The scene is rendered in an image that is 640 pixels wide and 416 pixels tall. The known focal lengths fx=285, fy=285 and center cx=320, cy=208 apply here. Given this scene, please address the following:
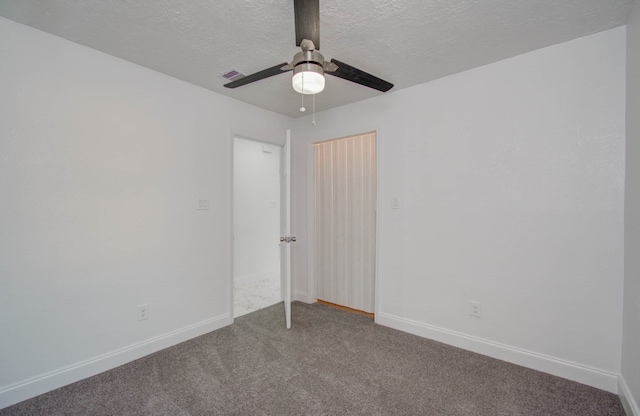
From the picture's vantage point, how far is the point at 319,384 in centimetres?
204

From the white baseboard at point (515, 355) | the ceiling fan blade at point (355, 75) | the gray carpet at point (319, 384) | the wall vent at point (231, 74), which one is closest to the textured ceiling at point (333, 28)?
the wall vent at point (231, 74)

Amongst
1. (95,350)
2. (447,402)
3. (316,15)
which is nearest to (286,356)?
(447,402)

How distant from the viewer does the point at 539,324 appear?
7.16ft

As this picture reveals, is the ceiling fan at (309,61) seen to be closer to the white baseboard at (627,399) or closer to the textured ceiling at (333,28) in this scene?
the textured ceiling at (333,28)

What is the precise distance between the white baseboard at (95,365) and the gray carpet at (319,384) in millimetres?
54

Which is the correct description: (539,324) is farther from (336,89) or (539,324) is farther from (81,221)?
(81,221)

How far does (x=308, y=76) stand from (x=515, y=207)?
1.93m

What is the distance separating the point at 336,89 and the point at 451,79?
1064 millimetres

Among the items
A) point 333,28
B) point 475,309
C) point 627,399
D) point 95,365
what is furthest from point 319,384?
point 333,28

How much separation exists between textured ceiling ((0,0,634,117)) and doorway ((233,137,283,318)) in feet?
7.31

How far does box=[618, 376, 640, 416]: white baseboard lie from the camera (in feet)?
5.32

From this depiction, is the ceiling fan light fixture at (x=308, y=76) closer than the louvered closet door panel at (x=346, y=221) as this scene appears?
Yes

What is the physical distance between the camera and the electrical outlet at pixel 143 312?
7.89 feet

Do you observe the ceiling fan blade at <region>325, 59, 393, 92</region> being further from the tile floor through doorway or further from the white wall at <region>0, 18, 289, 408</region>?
the tile floor through doorway
